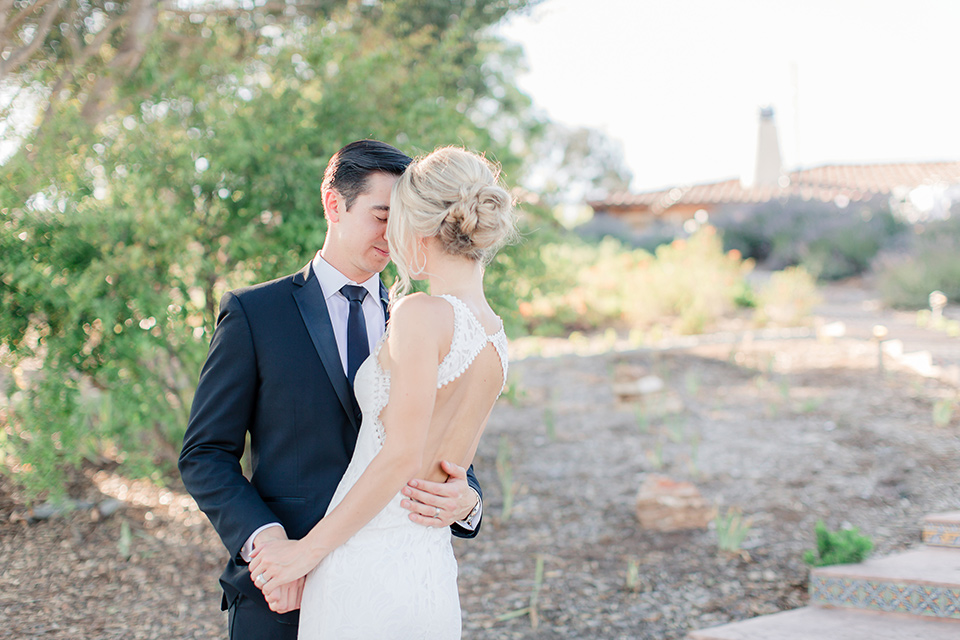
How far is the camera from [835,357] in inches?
330

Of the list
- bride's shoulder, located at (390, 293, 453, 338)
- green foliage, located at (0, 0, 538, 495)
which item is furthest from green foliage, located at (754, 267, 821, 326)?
bride's shoulder, located at (390, 293, 453, 338)

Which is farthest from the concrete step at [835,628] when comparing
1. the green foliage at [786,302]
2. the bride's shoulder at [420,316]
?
the green foliage at [786,302]

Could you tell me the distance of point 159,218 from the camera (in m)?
3.66

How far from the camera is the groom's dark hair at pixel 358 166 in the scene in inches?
74.8

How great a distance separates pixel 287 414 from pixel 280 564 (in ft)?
1.24

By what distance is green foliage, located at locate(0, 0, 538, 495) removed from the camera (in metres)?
3.50

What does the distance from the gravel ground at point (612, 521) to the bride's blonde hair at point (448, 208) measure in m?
2.31

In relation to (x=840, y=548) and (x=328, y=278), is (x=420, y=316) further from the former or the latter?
(x=840, y=548)

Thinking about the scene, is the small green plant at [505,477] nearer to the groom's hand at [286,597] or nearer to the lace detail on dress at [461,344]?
the groom's hand at [286,597]

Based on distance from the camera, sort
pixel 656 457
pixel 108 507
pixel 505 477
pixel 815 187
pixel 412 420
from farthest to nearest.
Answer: pixel 815 187
pixel 656 457
pixel 505 477
pixel 108 507
pixel 412 420

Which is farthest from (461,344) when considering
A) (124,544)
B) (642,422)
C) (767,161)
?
(767,161)

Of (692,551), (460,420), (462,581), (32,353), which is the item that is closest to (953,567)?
(692,551)

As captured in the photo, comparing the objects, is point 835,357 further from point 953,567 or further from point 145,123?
point 145,123

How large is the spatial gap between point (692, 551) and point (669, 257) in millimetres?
9239
